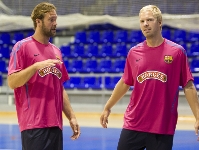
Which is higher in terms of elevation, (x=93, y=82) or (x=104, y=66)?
(x=104, y=66)

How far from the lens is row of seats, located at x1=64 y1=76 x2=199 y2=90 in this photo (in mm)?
15258

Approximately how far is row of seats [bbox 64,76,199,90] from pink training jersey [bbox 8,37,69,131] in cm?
1136

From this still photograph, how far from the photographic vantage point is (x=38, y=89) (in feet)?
12.1

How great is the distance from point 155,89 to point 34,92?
3.38 ft

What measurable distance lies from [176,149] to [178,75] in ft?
13.7

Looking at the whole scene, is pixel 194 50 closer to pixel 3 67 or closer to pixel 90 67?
pixel 90 67

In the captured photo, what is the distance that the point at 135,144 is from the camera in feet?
13.0

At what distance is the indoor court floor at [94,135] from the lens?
27.1ft

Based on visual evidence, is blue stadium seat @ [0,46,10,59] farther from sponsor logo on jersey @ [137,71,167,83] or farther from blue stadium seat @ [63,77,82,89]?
sponsor logo on jersey @ [137,71,167,83]

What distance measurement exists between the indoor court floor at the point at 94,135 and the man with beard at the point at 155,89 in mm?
4120

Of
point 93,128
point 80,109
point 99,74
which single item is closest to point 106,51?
point 99,74

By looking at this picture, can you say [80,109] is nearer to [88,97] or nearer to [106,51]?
[88,97]

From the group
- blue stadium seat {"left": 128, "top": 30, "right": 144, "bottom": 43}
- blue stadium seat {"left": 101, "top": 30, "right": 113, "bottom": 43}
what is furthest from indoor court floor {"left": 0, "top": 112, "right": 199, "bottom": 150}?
blue stadium seat {"left": 101, "top": 30, "right": 113, "bottom": 43}

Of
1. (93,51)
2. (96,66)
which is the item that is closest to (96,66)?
(96,66)
